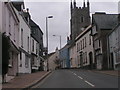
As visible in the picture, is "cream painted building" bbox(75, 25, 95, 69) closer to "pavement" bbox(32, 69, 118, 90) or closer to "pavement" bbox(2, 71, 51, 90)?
"pavement" bbox(32, 69, 118, 90)

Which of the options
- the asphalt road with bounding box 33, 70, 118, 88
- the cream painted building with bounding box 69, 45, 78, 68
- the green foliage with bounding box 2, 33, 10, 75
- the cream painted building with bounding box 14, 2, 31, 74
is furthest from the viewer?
the cream painted building with bounding box 69, 45, 78, 68

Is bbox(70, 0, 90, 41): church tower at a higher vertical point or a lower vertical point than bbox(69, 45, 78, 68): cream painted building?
higher

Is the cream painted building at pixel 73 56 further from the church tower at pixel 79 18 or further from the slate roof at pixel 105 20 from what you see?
the slate roof at pixel 105 20

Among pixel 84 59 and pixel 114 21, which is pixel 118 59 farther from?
pixel 84 59

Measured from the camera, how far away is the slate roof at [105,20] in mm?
53156

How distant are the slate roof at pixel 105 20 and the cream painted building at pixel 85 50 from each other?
222 inches

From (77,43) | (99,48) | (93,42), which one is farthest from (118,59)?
(77,43)

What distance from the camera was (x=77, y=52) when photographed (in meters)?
82.2

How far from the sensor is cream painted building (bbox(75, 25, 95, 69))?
63.6 meters

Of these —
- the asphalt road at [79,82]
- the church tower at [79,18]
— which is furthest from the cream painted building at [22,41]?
the church tower at [79,18]

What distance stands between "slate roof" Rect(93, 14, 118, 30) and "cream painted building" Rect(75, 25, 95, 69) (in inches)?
222

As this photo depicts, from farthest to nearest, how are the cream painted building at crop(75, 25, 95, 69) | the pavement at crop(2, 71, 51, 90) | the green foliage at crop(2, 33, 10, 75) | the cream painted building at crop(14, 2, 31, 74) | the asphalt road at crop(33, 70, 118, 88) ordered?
the cream painted building at crop(75, 25, 95, 69)
the cream painted building at crop(14, 2, 31, 74)
the asphalt road at crop(33, 70, 118, 88)
the green foliage at crop(2, 33, 10, 75)
the pavement at crop(2, 71, 51, 90)

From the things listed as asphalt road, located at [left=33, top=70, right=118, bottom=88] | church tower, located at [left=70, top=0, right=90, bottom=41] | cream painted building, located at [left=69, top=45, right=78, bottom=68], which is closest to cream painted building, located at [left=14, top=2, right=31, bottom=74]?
asphalt road, located at [left=33, top=70, right=118, bottom=88]

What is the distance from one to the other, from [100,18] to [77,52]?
26.6 m
